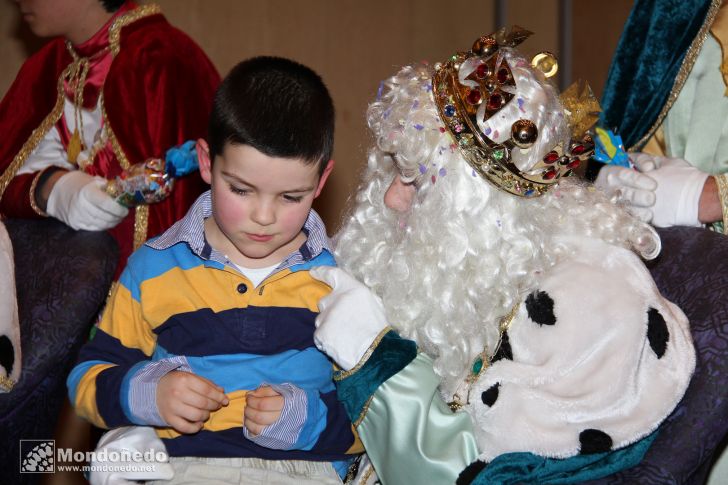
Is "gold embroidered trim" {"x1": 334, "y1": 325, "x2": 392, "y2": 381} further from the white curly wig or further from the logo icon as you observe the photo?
the logo icon

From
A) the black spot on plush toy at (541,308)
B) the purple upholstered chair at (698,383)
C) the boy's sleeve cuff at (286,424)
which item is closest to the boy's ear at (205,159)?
the boy's sleeve cuff at (286,424)

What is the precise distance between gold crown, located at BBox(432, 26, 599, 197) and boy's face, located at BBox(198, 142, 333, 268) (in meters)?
0.26

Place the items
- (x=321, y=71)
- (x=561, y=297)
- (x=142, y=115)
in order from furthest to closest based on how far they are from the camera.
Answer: (x=321, y=71), (x=142, y=115), (x=561, y=297)

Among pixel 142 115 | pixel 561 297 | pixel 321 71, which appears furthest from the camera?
pixel 321 71

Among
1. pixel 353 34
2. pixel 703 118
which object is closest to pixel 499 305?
pixel 703 118

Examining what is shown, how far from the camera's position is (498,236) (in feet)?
4.71

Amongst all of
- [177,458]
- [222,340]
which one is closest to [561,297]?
[222,340]

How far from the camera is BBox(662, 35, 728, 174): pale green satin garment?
6.09ft

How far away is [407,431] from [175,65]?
115cm

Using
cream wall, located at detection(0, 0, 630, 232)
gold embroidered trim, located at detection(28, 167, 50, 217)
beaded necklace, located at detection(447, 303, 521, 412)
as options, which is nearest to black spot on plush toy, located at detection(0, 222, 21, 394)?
gold embroidered trim, located at detection(28, 167, 50, 217)

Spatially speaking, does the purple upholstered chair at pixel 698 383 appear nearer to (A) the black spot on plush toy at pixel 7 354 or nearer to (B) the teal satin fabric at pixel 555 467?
(B) the teal satin fabric at pixel 555 467

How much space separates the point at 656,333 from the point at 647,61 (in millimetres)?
862

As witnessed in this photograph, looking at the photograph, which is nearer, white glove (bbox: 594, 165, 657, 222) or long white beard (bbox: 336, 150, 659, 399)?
long white beard (bbox: 336, 150, 659, 399)

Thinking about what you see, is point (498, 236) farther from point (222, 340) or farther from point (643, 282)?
point (222, 340)
